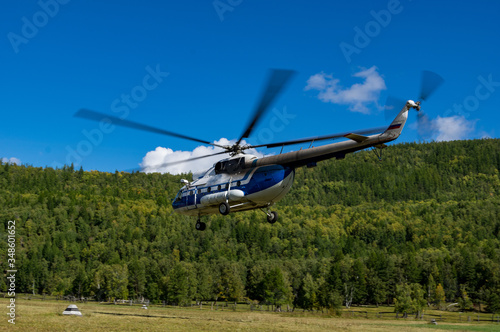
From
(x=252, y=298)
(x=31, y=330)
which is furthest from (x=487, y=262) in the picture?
(x=31, y=330)

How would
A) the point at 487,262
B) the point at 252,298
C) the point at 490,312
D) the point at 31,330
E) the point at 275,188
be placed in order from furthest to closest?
the point at 252,298 < the point at 487,262 < the point at 490,312 < the point at 275,188 < the point at 31,330

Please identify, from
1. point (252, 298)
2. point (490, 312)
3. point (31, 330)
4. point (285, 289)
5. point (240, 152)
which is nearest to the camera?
point (31, 330)

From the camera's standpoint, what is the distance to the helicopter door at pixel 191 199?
38406 millimetres

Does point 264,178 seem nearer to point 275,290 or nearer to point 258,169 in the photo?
point 258,169

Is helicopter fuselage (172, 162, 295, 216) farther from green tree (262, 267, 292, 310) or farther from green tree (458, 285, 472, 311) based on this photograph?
green tree (458, 285, 472, 311)

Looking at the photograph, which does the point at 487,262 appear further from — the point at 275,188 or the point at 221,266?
the point at 275,188

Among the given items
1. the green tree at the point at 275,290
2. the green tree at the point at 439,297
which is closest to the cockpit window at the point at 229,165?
the green tree at the point at 275,290

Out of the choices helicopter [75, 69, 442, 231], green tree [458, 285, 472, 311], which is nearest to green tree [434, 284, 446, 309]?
green tree [458, 285, 472, 311]

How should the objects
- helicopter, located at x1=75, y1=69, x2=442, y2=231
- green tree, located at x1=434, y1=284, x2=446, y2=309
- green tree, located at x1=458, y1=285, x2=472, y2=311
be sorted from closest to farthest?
helicopter, located at x1=75, y1=69, x2=442, y2=231
green tree, located at x1=458, y1=285, x2=472, y2=311
green tree, located at x1=434, y1=284, x2=446, y2=309

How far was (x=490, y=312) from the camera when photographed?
11650 centimetres

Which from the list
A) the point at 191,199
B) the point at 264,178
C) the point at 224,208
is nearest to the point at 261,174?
the point at 264,178

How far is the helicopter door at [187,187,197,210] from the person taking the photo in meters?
38.4

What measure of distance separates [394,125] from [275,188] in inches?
343

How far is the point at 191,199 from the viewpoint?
38.7m
